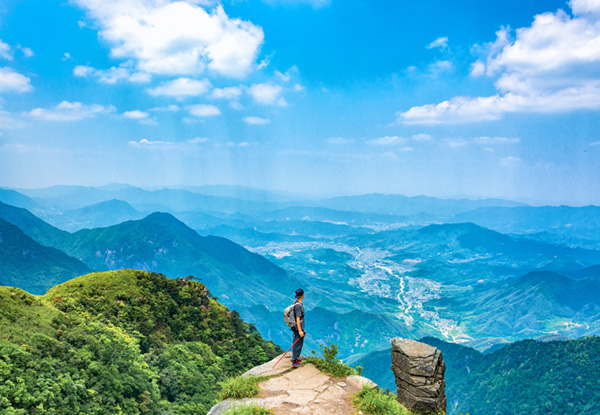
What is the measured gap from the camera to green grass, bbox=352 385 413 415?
400 inches

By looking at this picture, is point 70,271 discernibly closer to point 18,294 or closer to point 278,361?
point 18,294

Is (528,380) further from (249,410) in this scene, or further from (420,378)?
(249,410)

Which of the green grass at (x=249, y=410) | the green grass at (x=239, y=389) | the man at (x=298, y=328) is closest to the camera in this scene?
the green grass at (x=249, y=410)

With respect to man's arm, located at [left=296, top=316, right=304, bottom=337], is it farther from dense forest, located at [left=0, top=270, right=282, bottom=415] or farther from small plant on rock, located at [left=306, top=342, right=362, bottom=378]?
dense forest, located at [left=0, top=270, right=282, bottom=415]

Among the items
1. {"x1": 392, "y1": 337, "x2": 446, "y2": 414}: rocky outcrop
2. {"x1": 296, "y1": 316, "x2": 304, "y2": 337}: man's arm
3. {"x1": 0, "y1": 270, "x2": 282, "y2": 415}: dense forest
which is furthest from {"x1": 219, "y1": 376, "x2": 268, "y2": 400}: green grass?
{"x1": 0, "y1": 270, "x2": 282, "y2": 415}: dense forest

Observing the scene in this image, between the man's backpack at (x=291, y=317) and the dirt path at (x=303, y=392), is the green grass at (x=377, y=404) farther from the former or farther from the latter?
the man's backpack at (x=291, y=317)

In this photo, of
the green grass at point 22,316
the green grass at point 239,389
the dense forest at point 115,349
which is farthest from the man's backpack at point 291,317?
the green grass at point 22,316

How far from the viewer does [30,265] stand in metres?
169

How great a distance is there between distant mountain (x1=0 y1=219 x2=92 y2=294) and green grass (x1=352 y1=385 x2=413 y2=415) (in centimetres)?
18366

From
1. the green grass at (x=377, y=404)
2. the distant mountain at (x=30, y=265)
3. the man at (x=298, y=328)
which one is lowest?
the distant mountain at (x=30, y=265)

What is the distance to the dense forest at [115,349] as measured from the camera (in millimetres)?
16578

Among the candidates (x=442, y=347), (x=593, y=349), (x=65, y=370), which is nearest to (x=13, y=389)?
(x=65, y=370)

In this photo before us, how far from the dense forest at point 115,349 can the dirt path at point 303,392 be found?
33.7ft

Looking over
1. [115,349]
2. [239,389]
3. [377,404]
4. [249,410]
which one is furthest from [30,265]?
[377,404]
